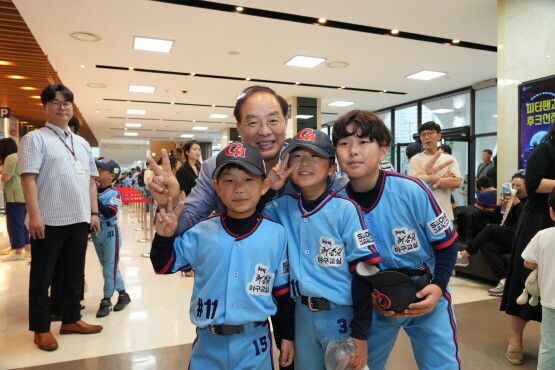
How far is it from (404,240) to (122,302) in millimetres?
3113

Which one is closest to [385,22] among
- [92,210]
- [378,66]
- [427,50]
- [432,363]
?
[427,50]

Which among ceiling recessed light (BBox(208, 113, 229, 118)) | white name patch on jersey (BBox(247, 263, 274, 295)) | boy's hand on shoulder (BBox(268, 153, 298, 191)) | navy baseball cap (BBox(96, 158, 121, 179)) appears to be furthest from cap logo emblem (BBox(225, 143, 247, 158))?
ceiling recessed light (BBox(208, 113, 229, 118))

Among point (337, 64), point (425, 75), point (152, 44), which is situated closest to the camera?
point (152, 44)

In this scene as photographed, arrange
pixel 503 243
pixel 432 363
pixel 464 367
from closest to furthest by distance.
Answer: pixel 432 363 → pixel 464 367 → pixel 503 243

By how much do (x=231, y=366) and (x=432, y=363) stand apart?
74 centimetres

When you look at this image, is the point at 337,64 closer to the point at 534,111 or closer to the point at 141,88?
the point at 534,111

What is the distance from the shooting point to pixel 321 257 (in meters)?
1.38

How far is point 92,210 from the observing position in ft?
10.6

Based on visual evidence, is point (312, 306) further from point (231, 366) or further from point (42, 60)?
point (42, 60)

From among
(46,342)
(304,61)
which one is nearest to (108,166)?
(46,342)

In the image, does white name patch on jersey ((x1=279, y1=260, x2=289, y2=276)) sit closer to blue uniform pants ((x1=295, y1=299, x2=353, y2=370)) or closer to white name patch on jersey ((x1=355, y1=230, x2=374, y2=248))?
blue uniform pants ((x1=295, y1=299, x2=353, y2=370))

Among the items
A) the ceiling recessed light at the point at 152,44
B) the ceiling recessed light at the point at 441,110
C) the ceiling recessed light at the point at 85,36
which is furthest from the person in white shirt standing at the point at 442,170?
the ceiling recessed light at the point at 441,110

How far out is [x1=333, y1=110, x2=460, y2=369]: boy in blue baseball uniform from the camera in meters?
1.44

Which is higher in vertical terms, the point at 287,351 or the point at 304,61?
the point at 304,61
